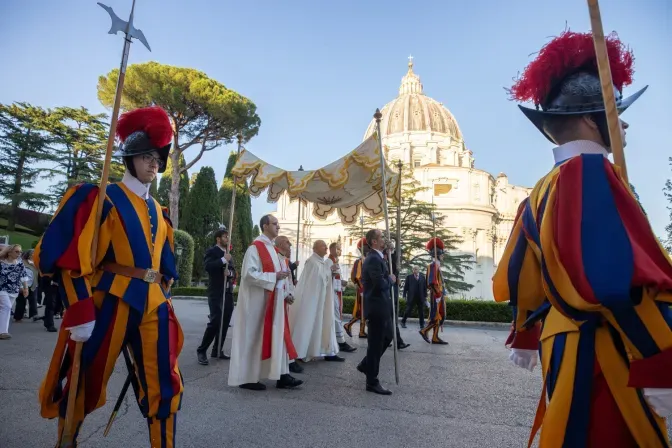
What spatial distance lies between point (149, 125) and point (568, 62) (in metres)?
2.55

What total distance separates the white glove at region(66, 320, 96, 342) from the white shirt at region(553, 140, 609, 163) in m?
2.53

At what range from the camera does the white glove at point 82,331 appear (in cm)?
248

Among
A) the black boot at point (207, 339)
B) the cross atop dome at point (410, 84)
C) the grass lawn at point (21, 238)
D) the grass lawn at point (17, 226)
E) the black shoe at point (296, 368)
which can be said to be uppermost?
the cross atop dome at point (410, 84)

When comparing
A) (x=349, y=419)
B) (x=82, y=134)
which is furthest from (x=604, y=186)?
(x=82, y=134)

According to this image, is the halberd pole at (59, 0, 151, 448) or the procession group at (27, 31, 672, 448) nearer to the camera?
the procession group at (27, 31, 672, 448)

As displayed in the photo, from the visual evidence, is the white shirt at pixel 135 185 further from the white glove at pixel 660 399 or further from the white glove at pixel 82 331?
the white glove at pixel 660 399

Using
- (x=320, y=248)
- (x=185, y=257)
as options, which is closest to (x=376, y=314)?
(x=320, y=248)

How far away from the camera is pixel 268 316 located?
5.62m

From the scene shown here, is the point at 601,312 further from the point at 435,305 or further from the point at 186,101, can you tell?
the point at 186,101

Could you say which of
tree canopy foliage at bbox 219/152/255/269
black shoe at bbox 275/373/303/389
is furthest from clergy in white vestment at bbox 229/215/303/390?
tree canopy foliage at bbox 219/152/255/269

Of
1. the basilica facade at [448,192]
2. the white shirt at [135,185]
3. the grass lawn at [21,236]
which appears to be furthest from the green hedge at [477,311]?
the grass lawn at [21,236]

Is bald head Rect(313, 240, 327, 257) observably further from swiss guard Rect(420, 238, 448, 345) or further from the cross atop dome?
the cross atop dome

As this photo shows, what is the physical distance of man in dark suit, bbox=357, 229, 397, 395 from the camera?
534cm

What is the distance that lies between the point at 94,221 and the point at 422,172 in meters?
51.7
